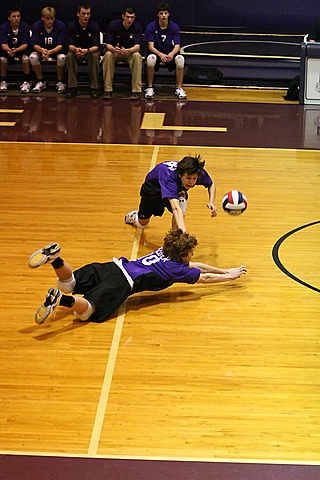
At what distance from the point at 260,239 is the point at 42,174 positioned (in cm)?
315

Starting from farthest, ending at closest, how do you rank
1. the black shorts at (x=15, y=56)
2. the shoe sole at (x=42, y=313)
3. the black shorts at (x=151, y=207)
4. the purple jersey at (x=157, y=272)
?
the black shorts at (x=15, y=56), the black shorts at (x=151, y=207), the purple jersey at (x=157, y=272), the shoe sole at (x=42, y=313)

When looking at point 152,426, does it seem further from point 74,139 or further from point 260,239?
point 74,139

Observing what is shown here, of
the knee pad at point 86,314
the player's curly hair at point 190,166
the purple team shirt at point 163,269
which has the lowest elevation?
the knee pad at point 86,314

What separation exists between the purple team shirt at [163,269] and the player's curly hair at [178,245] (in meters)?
0.06

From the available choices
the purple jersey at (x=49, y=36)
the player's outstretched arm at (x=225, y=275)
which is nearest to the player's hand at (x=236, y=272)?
the player's outstretched arm at (x=225, y=275)

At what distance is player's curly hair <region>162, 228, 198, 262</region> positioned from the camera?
22.8 ft

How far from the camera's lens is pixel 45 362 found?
6.21m

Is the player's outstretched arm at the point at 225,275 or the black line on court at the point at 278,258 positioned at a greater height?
the player's outstretched arm at the point at 225,275

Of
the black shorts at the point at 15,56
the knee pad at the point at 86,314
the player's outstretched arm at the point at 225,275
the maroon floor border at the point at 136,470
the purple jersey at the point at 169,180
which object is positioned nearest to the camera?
the maroon floor border at the point at 136,470

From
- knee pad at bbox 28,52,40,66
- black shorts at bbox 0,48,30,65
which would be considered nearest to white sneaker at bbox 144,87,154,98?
knee pad at bbox 28,52,40,66

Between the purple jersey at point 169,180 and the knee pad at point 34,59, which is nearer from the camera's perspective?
the purple jersey at point 169,180

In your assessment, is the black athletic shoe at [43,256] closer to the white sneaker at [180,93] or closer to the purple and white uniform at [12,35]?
the white sneaker at [180,93]

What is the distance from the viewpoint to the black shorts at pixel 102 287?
6.81 meters

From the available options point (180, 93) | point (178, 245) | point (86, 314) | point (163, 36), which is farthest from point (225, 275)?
point (163, 36)
